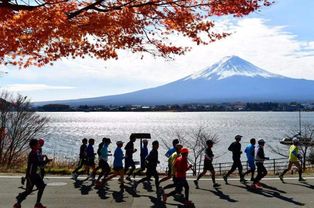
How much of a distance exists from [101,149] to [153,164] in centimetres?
230

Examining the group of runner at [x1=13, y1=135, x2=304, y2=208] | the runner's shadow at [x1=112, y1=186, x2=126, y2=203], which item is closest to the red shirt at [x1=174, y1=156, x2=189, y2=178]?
the group of runner at [x1=13, y1=135, x2=304, y2=208]

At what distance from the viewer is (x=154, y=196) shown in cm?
1079

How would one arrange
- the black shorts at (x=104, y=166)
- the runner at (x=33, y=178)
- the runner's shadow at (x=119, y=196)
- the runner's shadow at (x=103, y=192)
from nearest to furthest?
1. the runner at (x=33, y=178)
2. the runner's shadow at (x=119, y=196)
3. the runner's shadow at (x=103, y=192)
4. the black shorts at (x=104, y=166)

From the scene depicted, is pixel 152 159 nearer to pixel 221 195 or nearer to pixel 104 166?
pixel 104 166

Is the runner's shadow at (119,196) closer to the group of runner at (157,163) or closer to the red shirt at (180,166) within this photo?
the group of runner at (157,163)

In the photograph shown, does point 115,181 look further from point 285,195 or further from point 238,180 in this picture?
point 285,195

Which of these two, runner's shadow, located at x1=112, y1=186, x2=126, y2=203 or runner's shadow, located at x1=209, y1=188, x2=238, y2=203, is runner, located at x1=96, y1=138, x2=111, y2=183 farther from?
runner's shadow, located at x1=209, y1=188, x2=238, y2=203

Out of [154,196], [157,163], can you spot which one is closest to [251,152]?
[157,163]

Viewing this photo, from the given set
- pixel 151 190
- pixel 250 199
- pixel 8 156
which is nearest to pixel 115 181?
pixel 151 190

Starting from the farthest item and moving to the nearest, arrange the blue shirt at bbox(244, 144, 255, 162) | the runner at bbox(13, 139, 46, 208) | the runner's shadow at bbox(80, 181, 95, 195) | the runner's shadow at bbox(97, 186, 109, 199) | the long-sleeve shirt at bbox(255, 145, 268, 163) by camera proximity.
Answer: the blue shirt at bbox(244, 144, 255, 162), the long-sleeve shirt at bbox(255, 145, 268, 163), the runner's shadow at bbox(80, 181, 95, 195), the runner's shadow at bbox(97, 186, 109, 199), the runner at bbox(13, 139, 46, 208)

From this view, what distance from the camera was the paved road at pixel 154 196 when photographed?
387 inches

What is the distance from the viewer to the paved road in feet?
32.3

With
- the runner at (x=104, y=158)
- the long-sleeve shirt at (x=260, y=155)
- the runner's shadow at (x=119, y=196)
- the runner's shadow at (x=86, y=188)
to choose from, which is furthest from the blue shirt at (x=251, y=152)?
the runner's shadow at (x=86, y=188)

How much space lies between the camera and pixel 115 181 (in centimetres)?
1320
